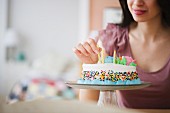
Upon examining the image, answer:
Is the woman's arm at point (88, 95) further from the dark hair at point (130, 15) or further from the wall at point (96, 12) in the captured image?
the wall at point (96, 12)

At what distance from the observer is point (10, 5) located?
5.15m

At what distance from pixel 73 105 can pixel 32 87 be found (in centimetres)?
367

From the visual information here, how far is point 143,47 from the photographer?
137cm

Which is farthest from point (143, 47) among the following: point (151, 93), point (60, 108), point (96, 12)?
point (96, 12)

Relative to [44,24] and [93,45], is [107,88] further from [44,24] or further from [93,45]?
[44,24]

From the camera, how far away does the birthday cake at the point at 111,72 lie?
110 cm

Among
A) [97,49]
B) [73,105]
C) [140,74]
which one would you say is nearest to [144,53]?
[140,74]

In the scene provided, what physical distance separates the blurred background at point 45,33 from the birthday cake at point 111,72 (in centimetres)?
334

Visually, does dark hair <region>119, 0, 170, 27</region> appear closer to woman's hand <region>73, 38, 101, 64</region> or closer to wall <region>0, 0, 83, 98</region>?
woman's hand <region>73, 38, 101, 64</region>

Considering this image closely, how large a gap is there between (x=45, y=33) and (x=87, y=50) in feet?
14.0

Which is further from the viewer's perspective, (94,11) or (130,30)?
(94,11)

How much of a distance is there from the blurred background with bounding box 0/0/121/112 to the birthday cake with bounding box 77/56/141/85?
3343 mm

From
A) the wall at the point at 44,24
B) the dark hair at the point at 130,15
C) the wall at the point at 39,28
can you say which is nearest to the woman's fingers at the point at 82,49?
the dark hair at the point at 130,15

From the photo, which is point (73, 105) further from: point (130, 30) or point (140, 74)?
point (130, 30)
